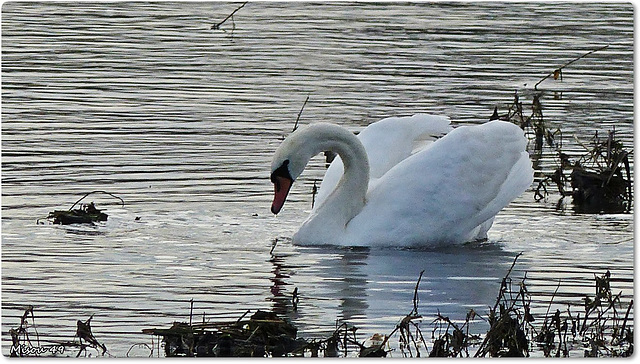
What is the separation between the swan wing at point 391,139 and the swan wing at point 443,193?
23.4 inches

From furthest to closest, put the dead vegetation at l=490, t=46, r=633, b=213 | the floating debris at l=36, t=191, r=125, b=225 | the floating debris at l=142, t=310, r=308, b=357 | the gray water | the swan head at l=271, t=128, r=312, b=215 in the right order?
the dead vegetation at l=490, t=46, r=633, b=213
the floating debris at l=36, t=191, r=125, b=225
the swan head at l=271, t=128, r=312, b=215
the gray water
the floating debris at l=142, t=310, r=308, b=357

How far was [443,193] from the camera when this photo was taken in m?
10.8

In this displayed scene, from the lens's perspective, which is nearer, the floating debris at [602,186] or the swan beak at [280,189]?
the swan beak at [280,189]

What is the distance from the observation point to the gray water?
30.1 feet

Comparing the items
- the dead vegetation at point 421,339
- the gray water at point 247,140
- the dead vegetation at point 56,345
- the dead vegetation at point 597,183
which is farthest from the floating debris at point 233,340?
the dead vegetation at point 597,183

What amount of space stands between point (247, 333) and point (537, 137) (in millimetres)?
7761

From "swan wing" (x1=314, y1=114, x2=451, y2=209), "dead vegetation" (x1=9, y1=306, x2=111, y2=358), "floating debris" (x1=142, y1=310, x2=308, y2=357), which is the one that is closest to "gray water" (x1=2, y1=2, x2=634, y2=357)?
"dead vegetation" (x1=9, y1=306, x2=111, y2=358)

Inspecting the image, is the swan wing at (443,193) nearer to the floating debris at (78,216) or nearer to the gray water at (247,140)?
the gray water at (247,140)

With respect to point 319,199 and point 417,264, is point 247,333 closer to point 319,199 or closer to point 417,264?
point 417,264

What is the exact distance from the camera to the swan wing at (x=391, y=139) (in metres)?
11.7

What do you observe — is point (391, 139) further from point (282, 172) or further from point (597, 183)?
point (597, 183)

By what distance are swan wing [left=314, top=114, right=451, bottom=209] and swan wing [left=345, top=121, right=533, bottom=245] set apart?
0.60 metres

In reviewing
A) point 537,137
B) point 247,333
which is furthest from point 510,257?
point 537,137

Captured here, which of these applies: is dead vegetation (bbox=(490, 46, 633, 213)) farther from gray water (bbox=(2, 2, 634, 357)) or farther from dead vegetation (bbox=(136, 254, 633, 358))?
dead vegetation (bbox=(136, 254, 633, 358))
